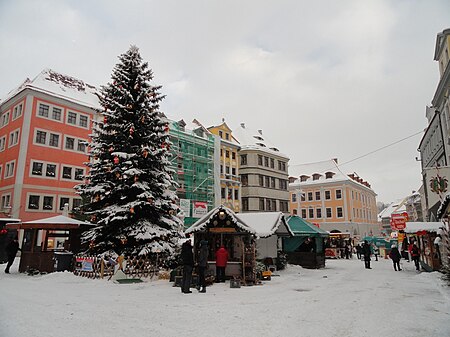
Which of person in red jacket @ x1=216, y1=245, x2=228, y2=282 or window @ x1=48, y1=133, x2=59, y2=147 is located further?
window @ x1=48, y1=133, x2=59, y2=147

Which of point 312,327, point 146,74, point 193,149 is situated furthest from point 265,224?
point 193,149

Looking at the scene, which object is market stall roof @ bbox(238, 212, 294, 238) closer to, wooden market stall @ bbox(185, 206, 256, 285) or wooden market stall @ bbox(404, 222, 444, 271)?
wooden market stall @ bbox(185, 206, 256, 285)

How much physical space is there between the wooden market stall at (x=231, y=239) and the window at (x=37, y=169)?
2282 cm

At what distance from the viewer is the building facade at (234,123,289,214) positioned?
50875 mm

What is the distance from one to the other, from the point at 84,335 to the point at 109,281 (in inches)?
352

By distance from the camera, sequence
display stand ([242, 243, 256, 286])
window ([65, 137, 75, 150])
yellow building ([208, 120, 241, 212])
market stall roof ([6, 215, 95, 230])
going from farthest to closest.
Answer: yellow building ([208, 120, 241, 212])
window ([65, 137, 75, 150])
market stall roof ([6, 215, 95, 230])
display stand ([242, 243, 256, 286])

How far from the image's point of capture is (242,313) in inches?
359

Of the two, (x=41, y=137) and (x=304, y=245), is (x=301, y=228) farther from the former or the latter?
(x=41, y=137)

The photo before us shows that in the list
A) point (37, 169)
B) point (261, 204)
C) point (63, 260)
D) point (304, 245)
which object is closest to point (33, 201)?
point (37, 169)

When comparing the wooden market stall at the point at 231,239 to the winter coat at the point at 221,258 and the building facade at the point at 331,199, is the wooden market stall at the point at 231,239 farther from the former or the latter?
the building facade at the point at 331,199

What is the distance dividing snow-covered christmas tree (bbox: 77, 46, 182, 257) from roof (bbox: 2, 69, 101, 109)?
1885 centimetres

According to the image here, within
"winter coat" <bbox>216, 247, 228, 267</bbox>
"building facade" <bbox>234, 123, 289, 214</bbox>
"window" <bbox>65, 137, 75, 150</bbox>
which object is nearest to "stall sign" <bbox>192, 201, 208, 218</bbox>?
"building facade" <bbox>234, 123, 289, 214</bbox>

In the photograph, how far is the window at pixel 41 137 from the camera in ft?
110

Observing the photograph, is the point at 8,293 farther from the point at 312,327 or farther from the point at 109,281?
the point at 312,327
